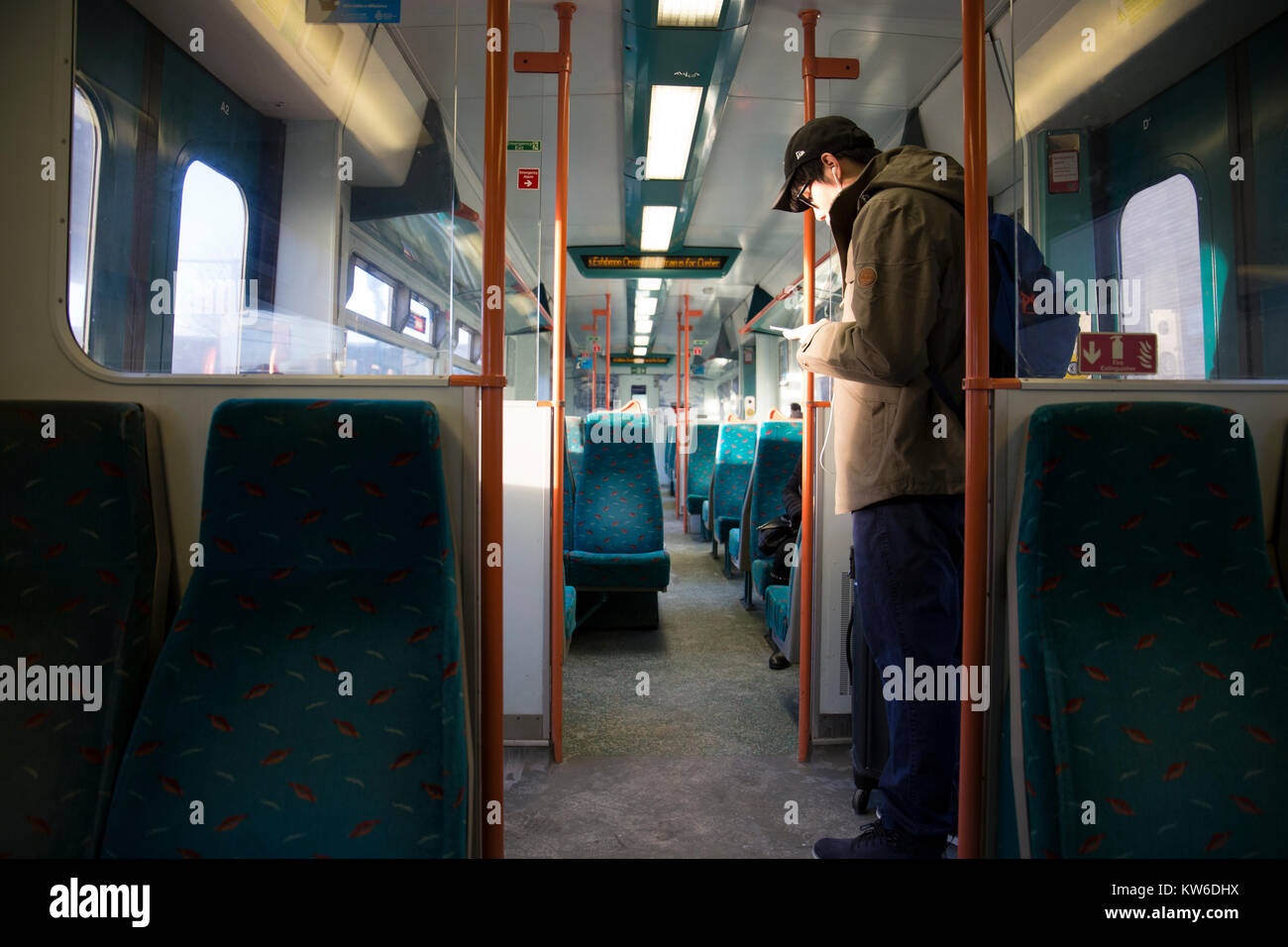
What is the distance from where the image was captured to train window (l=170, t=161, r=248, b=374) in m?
2.16

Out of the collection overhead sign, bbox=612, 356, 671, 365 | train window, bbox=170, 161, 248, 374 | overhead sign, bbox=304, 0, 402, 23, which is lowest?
train window, bbox=170, 161, 248, 374

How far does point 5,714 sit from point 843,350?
6.53ft

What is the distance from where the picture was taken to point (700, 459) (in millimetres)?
8188

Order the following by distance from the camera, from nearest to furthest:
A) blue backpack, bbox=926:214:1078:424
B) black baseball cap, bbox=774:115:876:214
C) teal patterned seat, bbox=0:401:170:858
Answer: teal patterned seat, bbox=0:401:170:858 < blue backpack, bbox=926:214:1078:424 < black baseball cap, bbox=774:115:876:214

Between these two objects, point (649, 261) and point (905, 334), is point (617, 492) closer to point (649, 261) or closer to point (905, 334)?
point (905, 334)

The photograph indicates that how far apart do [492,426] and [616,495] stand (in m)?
2.91

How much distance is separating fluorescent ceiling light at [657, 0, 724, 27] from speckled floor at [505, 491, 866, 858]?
11.6ft

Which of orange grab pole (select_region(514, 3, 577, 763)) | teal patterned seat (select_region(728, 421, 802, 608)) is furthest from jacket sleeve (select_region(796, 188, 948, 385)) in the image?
teal patterned seat (select_region(728, 421, 802, 608))

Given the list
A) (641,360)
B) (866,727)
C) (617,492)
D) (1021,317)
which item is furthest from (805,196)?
(641,360)

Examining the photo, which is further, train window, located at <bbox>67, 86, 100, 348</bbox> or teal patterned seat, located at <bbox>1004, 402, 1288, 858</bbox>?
train window, located at <bbox>67, 86, 100, 348</bbox>

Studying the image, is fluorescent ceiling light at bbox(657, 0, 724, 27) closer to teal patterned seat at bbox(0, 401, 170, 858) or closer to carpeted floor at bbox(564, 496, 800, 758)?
teal patterned seat at bbox(0, 401, 170, 858)

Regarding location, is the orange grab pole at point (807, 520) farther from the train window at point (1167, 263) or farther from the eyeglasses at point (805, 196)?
the train window at point (1167, 263)

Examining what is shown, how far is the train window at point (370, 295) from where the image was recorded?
2631mm
